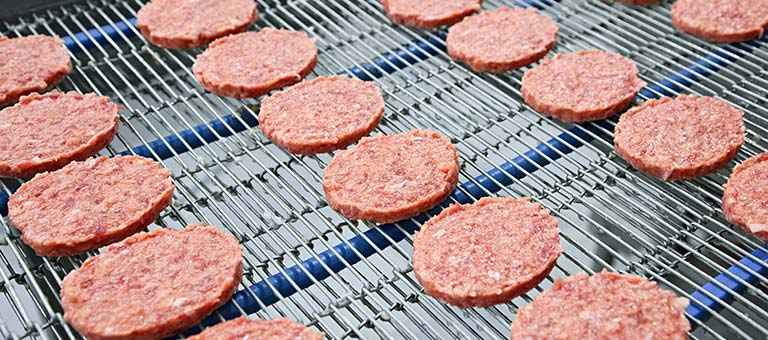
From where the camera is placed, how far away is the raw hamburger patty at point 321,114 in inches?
99.0

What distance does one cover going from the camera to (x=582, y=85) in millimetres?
2689

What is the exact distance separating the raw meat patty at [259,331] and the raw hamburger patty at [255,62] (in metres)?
1.07

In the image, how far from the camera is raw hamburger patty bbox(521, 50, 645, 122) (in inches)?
102

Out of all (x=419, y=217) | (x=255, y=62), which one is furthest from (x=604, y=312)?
(x=255, y=62)

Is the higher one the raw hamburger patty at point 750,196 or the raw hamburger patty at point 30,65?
the raw hamburger patty at point 30,65

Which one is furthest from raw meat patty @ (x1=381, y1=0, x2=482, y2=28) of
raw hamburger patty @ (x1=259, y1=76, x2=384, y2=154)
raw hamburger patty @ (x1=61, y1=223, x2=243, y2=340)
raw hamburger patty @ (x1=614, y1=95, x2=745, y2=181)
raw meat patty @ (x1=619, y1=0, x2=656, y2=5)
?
raw hamburger patty @ (x1=61, y1=223, x2=243, y2=340)

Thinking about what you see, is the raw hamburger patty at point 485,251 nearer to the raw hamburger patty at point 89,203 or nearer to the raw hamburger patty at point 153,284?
the raw hamburger patty at point 153,284

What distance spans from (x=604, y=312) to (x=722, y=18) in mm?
1651

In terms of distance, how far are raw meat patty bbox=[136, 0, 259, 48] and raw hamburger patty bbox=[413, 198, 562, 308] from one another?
4.60ft

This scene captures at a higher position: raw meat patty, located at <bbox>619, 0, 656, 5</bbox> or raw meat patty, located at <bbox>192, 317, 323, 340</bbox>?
raw meat patty, located at <bbox>619, 0, 656, 5</bbox>

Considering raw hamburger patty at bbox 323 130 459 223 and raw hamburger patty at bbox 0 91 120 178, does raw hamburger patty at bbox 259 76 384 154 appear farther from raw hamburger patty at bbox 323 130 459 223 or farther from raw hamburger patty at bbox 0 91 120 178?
raw hamburger patty at bbox 0 91 120 178

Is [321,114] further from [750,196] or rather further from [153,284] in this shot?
[750,196]

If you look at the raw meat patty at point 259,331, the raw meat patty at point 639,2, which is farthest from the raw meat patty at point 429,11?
the raw meat patty at point 259,331

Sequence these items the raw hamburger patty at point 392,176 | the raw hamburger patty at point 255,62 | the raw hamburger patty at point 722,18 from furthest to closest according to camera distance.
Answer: the raw hamburger patty at point 722,18, the raw hamburger patty at point 255,62, the raw hamburger patty at point 392,176
